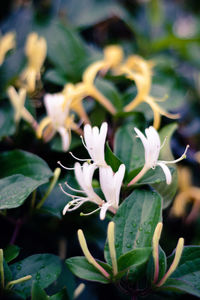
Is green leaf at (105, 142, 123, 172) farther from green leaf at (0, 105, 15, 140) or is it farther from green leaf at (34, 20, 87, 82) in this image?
green leaf at (34, 20, 87, 82)

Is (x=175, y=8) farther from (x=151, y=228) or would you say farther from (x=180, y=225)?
(x=151, y=228)

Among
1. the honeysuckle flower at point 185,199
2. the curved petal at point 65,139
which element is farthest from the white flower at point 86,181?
the honeysuckle flower at point 185,199

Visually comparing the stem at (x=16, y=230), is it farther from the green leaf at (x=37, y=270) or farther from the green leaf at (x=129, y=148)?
the green leaf at (x=129, y=148)

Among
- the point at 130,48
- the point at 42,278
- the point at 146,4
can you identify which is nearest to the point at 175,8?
the point at 146,4

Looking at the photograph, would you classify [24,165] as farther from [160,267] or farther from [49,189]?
[160,267]

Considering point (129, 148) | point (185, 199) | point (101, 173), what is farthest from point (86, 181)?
point (185, 199)
